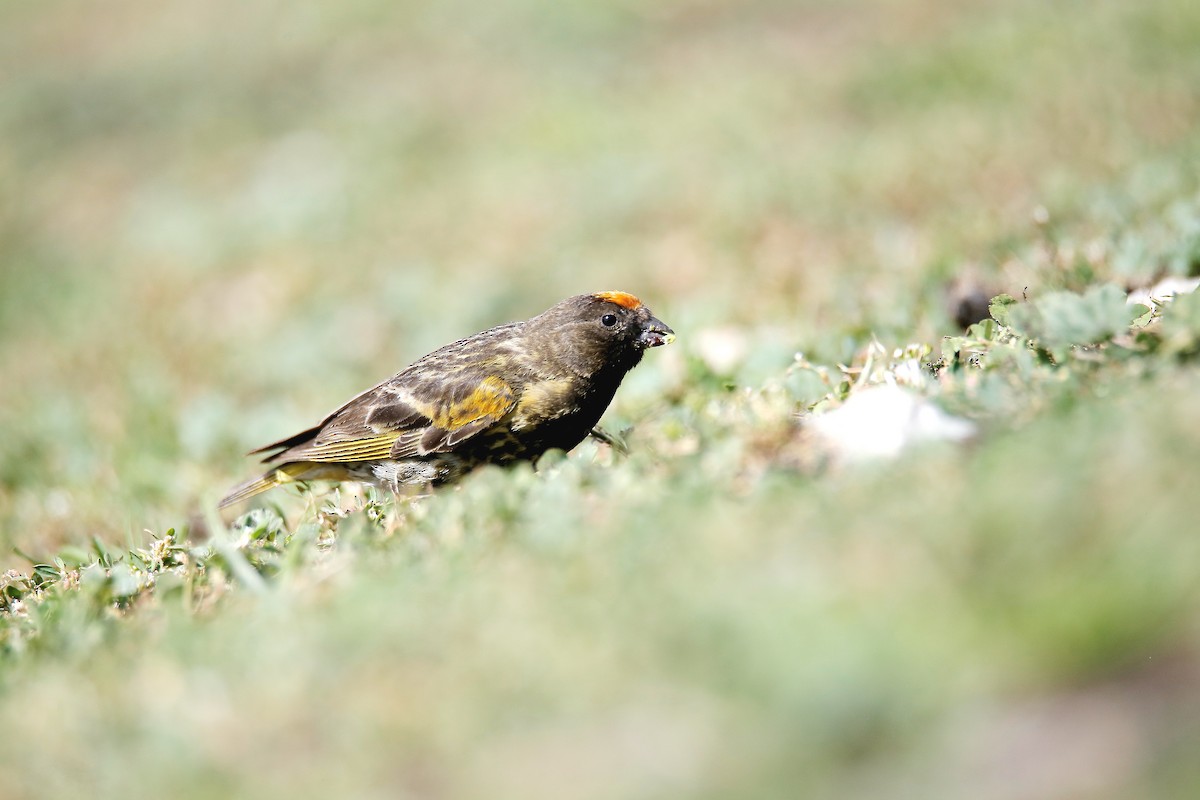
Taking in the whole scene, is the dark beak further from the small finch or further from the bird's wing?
the bird's wing

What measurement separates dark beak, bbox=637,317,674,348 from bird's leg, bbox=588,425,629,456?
1.59 ft

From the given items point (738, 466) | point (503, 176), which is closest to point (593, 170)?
point (503, 176)

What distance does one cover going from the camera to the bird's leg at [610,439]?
5159 millimetres

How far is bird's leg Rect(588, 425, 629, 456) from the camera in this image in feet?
16.9

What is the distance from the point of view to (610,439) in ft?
18.6

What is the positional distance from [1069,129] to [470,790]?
8.67 m

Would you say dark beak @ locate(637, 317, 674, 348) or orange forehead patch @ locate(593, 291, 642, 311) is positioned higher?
orange forehead patch @ locate(593, 291, 642, 311)

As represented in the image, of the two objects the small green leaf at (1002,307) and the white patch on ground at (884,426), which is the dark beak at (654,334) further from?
the small green leaf at (1002,307)

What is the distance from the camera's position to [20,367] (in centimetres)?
1113

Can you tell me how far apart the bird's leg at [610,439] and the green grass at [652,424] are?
113mm

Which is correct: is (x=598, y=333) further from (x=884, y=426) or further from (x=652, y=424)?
(x=884, y=426)

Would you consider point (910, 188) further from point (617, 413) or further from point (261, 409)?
point (261, 409)

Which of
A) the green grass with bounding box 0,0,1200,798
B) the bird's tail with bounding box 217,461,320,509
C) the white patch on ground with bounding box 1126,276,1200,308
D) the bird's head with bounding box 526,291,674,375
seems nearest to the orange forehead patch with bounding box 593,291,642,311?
the bird's head with bounding box 526,291,674,375

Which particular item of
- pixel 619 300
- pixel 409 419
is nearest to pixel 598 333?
pixel 619 300
